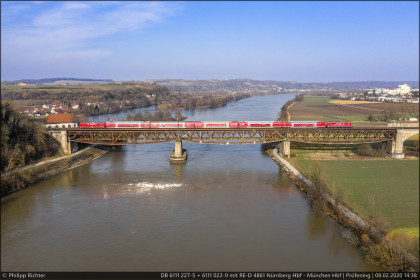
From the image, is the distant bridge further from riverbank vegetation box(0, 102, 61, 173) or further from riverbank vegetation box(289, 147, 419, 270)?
riverbank vegetation box(289, 147, 419, 270)

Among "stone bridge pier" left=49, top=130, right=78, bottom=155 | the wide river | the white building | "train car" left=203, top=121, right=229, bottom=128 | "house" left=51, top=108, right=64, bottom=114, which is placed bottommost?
the wide river

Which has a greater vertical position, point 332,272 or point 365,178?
point 365,178

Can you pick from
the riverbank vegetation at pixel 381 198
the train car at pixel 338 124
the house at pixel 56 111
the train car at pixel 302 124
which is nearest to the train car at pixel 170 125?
the train car at pixel 302 124

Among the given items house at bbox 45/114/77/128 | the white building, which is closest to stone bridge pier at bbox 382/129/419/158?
the white building

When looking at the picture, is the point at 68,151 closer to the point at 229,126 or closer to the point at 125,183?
the point at 125,183

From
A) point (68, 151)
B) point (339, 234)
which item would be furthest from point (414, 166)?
point (68, 151)

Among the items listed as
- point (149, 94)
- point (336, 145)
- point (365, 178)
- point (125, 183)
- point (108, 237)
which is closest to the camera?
point (108, 237)

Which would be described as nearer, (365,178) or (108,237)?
(108,237)
